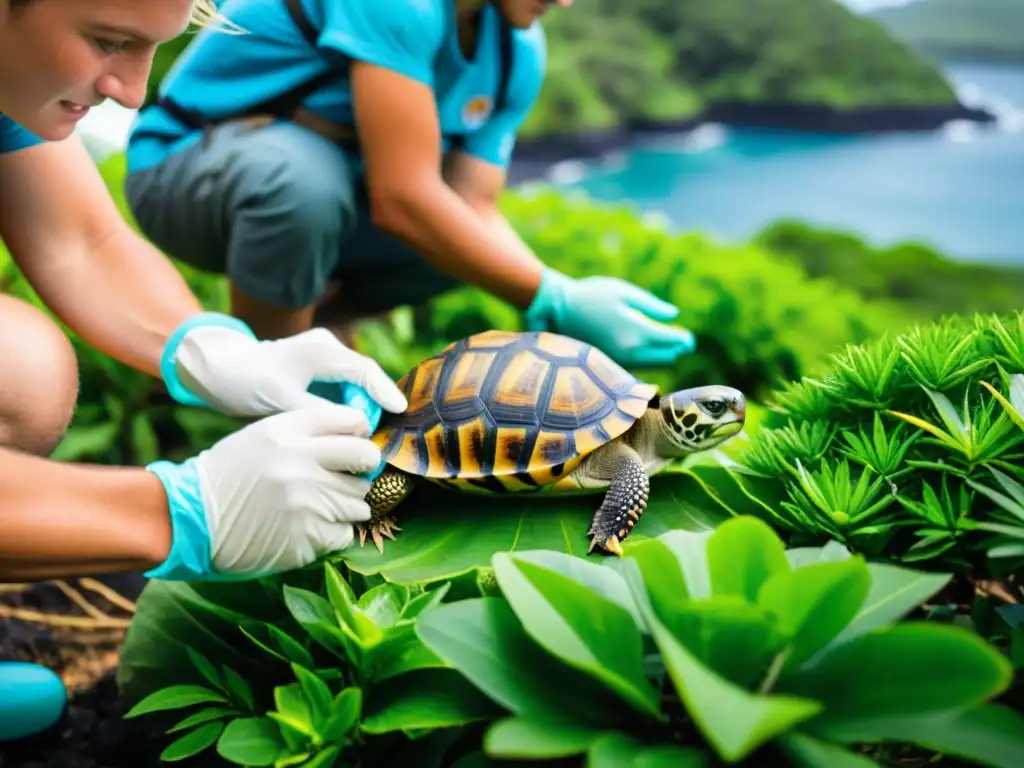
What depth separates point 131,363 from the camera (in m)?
1.14

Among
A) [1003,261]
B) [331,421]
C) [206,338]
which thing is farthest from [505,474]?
[1003,261]

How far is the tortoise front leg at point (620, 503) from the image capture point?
93cm

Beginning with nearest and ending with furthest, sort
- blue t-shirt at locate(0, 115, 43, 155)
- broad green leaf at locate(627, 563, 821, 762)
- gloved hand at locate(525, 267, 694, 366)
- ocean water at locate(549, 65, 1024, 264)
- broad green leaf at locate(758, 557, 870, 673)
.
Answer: broad green leaf at locate(627, 563, 821, 762)
broad green leaf at locate(758, 557, 870, 673)
blue t-shirt at locate(0, 115, 43, 155)
gloved hand at locate(525, 267, 694, 366)
ocean water at locate(549, 65, 1024, 264)

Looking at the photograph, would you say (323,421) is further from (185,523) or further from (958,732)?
(958,732)

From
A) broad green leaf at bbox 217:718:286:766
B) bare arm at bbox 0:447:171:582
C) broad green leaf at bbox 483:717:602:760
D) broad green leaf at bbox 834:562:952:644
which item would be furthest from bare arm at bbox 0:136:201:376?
broad green leaf at bbox 834:562:952:644

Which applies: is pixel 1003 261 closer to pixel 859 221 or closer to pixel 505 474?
pixel 859 221

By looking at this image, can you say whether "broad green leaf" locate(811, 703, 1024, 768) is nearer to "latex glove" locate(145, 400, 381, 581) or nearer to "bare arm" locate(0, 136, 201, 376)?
"latex glove" locate(145, 400, 381, 581)

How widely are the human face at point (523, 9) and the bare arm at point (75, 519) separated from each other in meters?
0.92

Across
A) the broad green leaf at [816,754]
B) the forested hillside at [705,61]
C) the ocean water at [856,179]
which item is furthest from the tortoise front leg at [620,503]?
the forested hillside at [705,61]

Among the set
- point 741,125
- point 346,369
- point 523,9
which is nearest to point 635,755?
point 346,369

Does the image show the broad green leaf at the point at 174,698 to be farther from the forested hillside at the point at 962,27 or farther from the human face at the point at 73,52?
the forested hillside at the point at 962,27

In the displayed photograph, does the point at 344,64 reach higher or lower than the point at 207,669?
higher

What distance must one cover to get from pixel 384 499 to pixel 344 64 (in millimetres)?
800

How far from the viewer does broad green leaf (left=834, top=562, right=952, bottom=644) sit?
627 mm
